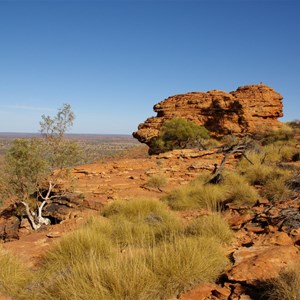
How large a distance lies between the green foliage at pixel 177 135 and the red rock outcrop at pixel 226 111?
2323 mm

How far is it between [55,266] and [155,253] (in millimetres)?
1491

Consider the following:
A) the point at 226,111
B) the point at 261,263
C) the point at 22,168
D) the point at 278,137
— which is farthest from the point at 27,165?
the point at 226,111

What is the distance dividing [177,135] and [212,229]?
70.5 feet

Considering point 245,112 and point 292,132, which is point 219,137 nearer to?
point 245,112

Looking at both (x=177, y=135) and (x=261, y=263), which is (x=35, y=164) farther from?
(x=177, y=135)

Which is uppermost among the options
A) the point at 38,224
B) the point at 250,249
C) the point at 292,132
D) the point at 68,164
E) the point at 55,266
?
the point at 292,132

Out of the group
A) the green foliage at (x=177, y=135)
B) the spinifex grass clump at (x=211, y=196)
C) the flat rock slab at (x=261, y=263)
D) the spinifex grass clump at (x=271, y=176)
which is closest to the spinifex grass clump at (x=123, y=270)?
the flat rock slab at (x=261, y=263)

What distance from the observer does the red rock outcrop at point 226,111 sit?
28386mm

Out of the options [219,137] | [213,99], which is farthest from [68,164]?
[213,99]

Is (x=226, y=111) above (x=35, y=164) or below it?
above

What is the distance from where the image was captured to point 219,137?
94.5ft

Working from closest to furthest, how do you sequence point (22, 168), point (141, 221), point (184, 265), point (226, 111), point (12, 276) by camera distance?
point (184, 265)
point (12, 276)
point (141, 221)
point (22, 168)
point (226, 111)

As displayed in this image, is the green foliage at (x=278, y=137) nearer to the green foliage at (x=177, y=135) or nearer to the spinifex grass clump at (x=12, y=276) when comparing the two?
the green foliage at (x=177, y=135)

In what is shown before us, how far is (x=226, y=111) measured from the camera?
29.3 m
